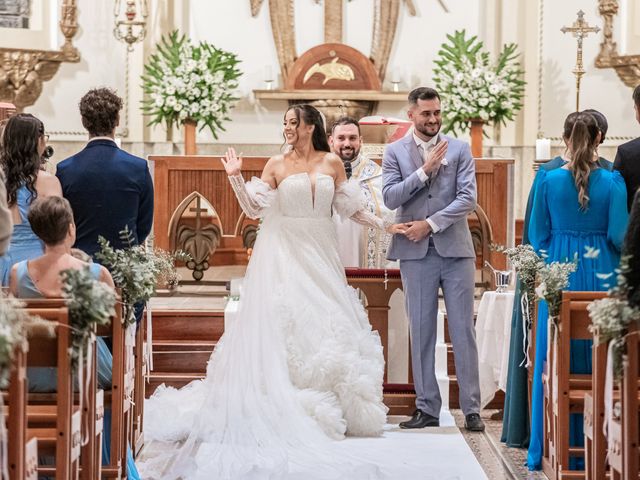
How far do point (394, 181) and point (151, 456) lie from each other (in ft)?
6.72

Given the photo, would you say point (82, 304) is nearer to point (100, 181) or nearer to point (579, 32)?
point (100, 181)

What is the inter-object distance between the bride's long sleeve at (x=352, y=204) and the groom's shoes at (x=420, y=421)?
1.08 m

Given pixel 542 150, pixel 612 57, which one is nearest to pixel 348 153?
pixel 542 150

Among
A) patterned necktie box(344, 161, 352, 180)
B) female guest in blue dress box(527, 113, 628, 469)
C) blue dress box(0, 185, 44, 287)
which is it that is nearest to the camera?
blue dress box(0, 185, 44, 287)

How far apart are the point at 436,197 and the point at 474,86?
4.24 m

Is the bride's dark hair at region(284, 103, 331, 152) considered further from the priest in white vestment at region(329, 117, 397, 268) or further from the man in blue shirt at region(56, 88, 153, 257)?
the man in blue shirt at region(56, 88, 153, 257)

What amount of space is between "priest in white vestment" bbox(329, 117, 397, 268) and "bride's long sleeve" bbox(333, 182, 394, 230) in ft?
2.35

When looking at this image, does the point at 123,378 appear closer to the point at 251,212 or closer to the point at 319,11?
the point at 251,212

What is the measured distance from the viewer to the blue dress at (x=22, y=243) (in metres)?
5.32

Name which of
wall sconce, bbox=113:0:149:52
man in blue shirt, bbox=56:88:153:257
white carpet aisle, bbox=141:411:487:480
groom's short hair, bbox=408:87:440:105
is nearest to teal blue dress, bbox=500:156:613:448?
white carpet aisle, bbox=141:411:487:480

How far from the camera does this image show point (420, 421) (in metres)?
6.59

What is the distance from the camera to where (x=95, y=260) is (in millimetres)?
5582

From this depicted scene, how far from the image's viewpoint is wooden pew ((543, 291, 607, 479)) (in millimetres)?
4945

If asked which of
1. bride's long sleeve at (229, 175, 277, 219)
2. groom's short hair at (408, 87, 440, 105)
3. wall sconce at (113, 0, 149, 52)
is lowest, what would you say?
bride's long sleeve at (229, 175, 277, 219)
